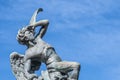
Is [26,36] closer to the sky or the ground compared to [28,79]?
closer to the sky

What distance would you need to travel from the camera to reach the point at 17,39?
24.8m

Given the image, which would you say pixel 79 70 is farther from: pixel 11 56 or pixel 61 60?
pixel 11 56

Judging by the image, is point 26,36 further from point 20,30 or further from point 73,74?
point 73,74

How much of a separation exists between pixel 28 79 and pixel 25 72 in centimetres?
35

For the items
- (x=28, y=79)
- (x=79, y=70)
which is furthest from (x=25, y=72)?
(x=79, y=70)

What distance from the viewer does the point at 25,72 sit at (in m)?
24.4

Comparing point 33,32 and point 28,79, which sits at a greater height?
point 33,32

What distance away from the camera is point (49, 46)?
2438 centimetres

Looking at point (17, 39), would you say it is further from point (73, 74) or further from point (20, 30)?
point (73, 74)

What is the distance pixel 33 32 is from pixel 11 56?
3.65 feet

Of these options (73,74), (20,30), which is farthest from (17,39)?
(73,74)

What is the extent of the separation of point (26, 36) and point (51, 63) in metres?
1.31

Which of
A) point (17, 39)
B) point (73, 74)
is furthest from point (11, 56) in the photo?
point (73, 74)

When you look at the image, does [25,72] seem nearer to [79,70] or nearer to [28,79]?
[28,79]
